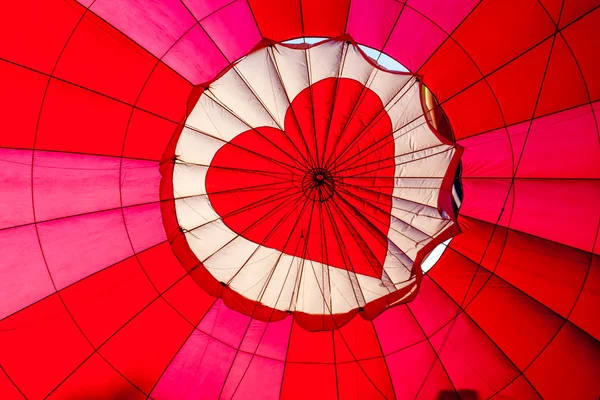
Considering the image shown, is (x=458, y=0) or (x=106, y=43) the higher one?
(x=458, y=0)

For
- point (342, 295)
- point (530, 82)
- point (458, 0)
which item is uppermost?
point (458, 0)

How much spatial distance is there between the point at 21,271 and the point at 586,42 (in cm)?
421

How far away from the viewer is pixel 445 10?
2.97 metres

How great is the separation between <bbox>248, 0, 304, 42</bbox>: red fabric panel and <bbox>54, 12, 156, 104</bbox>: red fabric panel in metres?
0.78

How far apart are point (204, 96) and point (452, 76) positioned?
5.64ft

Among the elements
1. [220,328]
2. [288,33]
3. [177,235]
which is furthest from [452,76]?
[220,328]

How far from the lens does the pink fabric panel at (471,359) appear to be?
11.5 feet

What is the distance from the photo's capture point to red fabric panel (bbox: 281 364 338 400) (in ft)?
11.8

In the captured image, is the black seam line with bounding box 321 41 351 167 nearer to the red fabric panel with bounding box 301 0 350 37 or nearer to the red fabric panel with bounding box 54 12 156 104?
the red fabric panel with bounding box 301 0 350 37

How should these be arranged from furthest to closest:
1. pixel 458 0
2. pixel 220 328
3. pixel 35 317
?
pixel 220 328
pixel 35 317
pixel 458 0

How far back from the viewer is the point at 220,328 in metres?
3.55

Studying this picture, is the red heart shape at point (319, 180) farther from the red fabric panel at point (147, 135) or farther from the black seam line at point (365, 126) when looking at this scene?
the red fabric panel at point (147, 135)

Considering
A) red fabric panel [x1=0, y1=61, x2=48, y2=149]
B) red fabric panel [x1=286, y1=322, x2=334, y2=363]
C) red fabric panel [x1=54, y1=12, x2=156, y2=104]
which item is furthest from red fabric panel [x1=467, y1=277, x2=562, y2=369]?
red fabric panel [x1=0, y1=61, x2=48, y2=149]

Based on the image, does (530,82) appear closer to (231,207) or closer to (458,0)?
(458,0)
